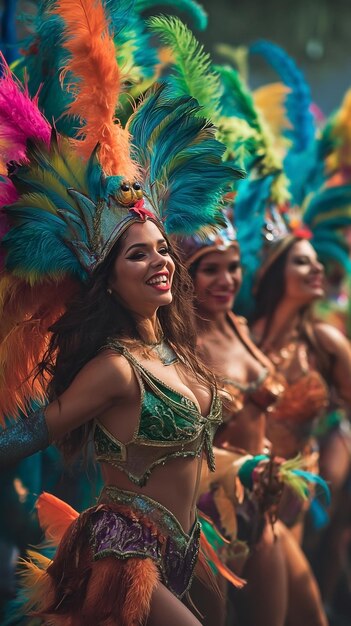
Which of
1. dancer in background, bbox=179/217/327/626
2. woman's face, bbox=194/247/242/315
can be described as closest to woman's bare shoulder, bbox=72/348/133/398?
dancer in background, bbox=179/217/327/626

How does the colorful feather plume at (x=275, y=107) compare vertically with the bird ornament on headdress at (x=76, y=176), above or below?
below

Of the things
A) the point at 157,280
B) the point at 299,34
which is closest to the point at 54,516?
the point at 157,280

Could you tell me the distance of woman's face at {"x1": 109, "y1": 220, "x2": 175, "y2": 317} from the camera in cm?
346

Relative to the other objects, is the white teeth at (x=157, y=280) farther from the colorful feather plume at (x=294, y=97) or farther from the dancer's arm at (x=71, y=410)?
the colorful feather plume at (x=294, y=97)

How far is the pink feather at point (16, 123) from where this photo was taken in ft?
11.3

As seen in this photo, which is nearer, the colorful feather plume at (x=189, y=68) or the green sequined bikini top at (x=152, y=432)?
the green sequined bikini top at (x=152, y=432)

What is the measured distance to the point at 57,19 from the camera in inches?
145

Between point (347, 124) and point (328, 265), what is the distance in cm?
75

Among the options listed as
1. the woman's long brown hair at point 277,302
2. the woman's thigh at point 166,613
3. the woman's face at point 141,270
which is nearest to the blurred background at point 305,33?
the woman's long brown hair at point 277,302

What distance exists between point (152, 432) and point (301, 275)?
90.6 inches

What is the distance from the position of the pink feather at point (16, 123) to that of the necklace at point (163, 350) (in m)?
0.67

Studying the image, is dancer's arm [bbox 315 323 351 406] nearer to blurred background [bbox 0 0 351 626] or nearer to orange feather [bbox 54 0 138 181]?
orange feather [bbox 54 0 138 181]

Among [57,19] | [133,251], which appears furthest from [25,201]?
[57,19]

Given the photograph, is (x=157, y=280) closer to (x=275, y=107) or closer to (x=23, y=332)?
(x=23, y=332)
